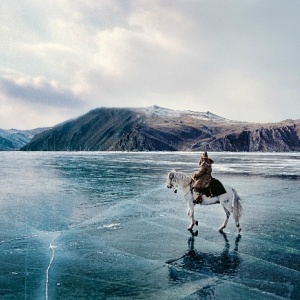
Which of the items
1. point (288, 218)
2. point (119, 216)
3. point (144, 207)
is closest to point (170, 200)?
point (144, 207)

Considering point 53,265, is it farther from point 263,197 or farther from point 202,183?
point 263,197

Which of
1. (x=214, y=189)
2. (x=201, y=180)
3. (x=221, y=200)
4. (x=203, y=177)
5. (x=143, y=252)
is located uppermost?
(x=203, y=177)

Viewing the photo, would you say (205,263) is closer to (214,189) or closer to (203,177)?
(214,189)

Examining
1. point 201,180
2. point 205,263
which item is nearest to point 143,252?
point 205,263

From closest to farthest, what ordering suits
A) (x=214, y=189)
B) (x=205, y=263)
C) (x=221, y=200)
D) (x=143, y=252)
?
(x=205, y=263) < (x=143, y=252) < (x=214, y=189) < (x=221, y=200)

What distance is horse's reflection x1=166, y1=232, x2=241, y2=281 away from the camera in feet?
26.1

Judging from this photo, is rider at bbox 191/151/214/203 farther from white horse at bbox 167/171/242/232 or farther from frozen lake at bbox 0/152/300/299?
frozen lake at bbox 0/152/300/299

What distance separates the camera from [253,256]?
927 cm

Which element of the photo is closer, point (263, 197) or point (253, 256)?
point (253, 256)

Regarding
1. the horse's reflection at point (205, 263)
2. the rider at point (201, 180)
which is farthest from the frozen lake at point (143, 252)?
the rider at point (201, 180)

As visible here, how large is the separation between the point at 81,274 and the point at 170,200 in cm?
1119

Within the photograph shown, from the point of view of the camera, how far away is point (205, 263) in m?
8.62

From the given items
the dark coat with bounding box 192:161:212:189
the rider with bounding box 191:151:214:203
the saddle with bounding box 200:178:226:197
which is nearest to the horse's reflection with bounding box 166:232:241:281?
the saddle with bounding box 200:178:226:197

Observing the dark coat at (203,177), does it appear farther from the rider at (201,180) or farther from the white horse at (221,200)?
the white horse at (221,200)
